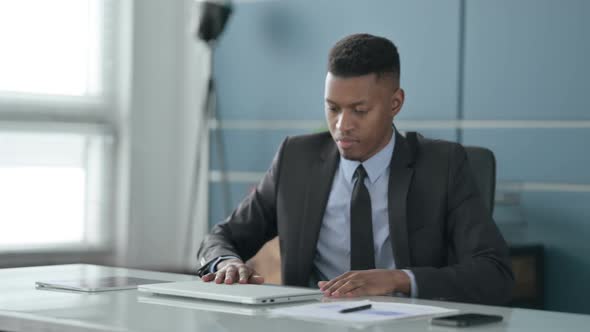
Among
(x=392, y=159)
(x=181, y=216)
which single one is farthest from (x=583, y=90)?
(x=181, y=216)

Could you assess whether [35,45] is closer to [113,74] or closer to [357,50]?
[113,74]

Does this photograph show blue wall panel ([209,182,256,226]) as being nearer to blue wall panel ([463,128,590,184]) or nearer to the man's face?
blue wall panel ([463,128,590,184])

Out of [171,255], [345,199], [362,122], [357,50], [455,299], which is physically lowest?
[171,255]

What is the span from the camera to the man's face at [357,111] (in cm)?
233

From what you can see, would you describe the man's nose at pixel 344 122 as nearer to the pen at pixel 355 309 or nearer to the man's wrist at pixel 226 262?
the man's wrist at pixel 226 262

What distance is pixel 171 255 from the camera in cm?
520

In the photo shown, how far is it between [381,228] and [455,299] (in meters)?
0.34

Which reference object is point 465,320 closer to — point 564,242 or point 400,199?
point 400,199

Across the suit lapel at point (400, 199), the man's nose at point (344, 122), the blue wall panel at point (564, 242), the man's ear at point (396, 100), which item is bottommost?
the blue wall panel at point (564, 242)

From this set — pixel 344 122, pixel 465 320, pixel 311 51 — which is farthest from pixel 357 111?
pixel 311 51

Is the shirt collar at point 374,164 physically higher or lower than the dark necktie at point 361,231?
higher

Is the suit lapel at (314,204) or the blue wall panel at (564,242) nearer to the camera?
the suit lapel at (314,204)

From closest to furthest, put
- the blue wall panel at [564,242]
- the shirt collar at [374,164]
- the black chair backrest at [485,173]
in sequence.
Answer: the shirt collar at [374,164] → the black chair backrest at [485,173] → the blue wall panel at [564,242]

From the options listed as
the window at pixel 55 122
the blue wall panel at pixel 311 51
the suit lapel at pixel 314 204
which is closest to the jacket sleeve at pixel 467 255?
the suit lapel at pixel 314 204
